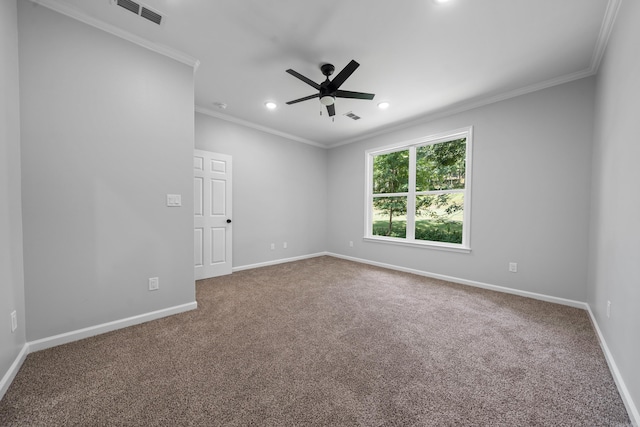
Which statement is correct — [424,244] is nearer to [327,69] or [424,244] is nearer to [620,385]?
[620,385]

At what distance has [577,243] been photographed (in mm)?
2773

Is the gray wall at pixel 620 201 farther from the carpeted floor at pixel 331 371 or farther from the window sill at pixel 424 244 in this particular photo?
the window sill at pixel 424 244

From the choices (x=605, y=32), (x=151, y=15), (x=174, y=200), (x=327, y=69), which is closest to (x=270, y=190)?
(x=174, y=200)

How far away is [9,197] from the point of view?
1.60m

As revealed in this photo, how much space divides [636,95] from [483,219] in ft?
7.16

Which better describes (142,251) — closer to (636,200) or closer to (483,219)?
(636,200)

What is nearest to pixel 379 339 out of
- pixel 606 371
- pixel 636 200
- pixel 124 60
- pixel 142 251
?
pixel 606 371

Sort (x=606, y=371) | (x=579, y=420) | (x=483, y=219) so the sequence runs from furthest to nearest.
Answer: (x=483, y=219), (x=606, y=371), (x=579, y=420)

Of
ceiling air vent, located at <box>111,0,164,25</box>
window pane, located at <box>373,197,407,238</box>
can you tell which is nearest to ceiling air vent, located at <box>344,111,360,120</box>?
window pane, located at <box>373,197,407,238</box>

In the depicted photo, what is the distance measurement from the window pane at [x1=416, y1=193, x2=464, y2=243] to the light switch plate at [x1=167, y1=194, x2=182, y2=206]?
3.66m

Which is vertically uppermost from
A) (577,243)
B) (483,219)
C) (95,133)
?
(95,133)

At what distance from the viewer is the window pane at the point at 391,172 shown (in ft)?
15.0

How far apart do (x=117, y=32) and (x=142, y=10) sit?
0.41 metres

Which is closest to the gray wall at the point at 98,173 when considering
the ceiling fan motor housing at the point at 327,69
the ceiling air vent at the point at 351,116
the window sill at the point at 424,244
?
the ceiling fan motor housing at the point at 327,69
